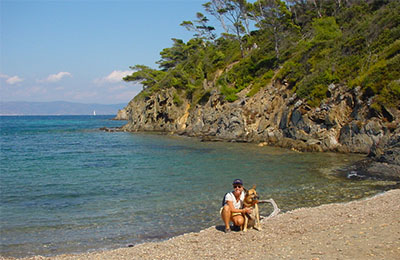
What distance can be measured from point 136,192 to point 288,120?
21.7 m

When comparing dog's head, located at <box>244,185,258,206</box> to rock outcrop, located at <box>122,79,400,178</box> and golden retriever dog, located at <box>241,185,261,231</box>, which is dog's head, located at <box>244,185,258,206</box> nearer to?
golden retriever dog, located at <box>241,185,261,231</box>

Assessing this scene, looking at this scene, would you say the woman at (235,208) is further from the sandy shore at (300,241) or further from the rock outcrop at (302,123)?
the rock outcrop at (302,123)

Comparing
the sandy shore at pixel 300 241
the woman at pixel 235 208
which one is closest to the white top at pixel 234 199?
the woman at pixel 235 208

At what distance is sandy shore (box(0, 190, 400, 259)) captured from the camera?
24.6ft

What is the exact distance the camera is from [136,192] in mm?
16859

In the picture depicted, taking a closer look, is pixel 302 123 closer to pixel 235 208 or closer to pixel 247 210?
pixel 235 208

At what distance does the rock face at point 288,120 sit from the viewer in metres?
26.2

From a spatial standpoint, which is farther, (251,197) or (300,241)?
(251,197)

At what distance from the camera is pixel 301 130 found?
3288 cm

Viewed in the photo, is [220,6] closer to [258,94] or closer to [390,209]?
[258,94]

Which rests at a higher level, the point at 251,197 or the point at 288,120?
the point at 288,120

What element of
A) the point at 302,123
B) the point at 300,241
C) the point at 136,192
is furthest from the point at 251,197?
the point at 302,123

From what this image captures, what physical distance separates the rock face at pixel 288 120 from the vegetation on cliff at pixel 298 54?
0.95m

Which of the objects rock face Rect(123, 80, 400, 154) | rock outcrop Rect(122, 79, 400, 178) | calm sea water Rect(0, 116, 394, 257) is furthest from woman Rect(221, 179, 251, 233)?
rock face Rect(123, 80, 400, 154)
